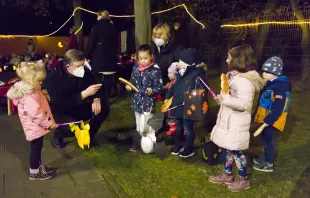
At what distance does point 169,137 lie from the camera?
5.84 meters

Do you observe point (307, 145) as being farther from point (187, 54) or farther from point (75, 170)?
point (75, 170)

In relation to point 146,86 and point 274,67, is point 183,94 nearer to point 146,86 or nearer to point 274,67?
point 146,86

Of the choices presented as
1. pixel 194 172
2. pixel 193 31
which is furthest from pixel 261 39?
pixel 194 172

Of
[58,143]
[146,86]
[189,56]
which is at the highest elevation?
[189,56]

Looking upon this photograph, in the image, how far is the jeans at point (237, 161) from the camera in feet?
12.8

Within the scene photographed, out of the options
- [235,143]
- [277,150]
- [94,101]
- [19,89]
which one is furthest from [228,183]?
[19,89]

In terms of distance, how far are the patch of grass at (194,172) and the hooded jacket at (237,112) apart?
0.59 m

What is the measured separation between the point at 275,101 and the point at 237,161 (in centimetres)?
86

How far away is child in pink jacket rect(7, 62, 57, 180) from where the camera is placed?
406 centimetres

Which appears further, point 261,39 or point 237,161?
point 261,39

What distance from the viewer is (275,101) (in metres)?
4.12

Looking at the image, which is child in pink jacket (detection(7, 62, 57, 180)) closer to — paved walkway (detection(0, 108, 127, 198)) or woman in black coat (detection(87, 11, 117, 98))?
paved walkway (detection(0, 108, 127, 198))

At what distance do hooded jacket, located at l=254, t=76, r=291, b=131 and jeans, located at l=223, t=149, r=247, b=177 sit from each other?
0.57m

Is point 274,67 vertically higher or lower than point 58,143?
higher
